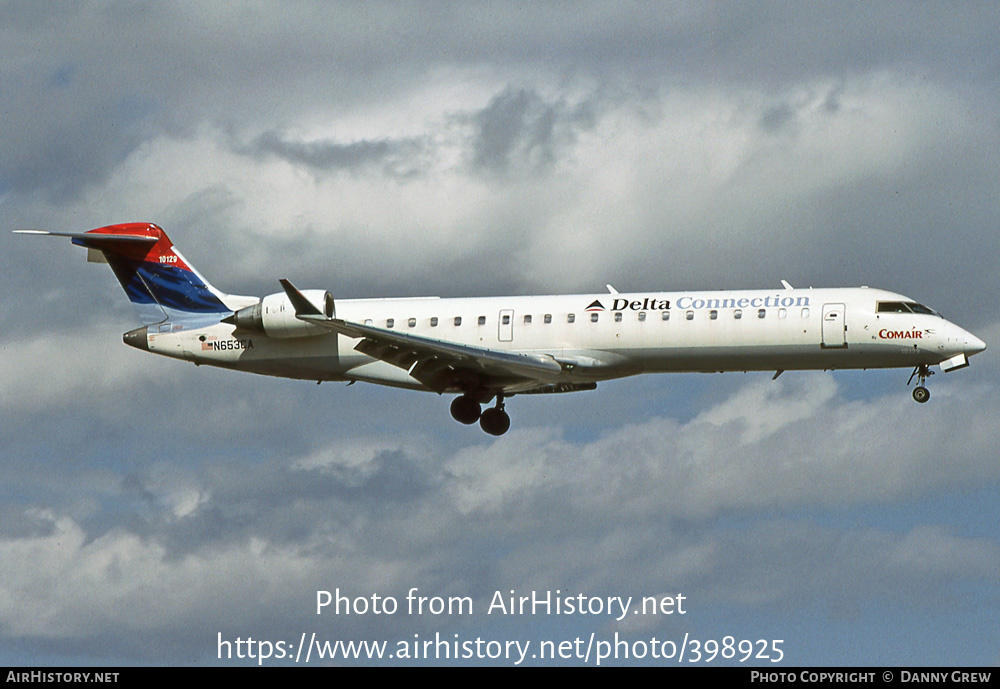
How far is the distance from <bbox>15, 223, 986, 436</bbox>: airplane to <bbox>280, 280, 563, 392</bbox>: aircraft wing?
6 cm

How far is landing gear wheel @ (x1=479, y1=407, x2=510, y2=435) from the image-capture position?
4697 centimetres

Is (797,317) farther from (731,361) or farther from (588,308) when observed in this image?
(588,308)

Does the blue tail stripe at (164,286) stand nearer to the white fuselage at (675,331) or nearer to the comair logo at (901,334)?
the white fuselage at (675,331)

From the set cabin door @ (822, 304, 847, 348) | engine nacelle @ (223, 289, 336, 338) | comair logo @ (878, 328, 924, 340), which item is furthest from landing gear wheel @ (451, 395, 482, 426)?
comair logo @ (878, 328, 924, 340)

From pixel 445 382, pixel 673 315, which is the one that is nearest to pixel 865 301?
pixel 673 315

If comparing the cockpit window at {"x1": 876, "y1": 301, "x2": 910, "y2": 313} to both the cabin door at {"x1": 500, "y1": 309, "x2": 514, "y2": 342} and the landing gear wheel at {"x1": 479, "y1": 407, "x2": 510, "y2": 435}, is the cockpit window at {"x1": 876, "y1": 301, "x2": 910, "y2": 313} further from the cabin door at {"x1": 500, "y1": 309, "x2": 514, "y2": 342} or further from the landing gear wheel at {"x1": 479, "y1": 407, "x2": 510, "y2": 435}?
the landing gear wheel at {"x1": 479, "y1": 407, "x2": 510, "y2": 435}

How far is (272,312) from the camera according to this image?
45.1 metres

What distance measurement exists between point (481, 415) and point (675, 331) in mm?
7384

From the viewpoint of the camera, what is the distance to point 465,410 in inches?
1820

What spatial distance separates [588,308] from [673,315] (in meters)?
2.51

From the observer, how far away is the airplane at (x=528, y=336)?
4209 cm

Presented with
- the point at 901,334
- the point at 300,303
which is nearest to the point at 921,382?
the point at 901,334

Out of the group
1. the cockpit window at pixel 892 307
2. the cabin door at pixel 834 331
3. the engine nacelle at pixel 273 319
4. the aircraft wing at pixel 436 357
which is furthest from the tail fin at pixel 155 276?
the cockpit window at pixel 892 307

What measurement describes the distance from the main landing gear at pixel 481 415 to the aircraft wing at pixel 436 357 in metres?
1.02
